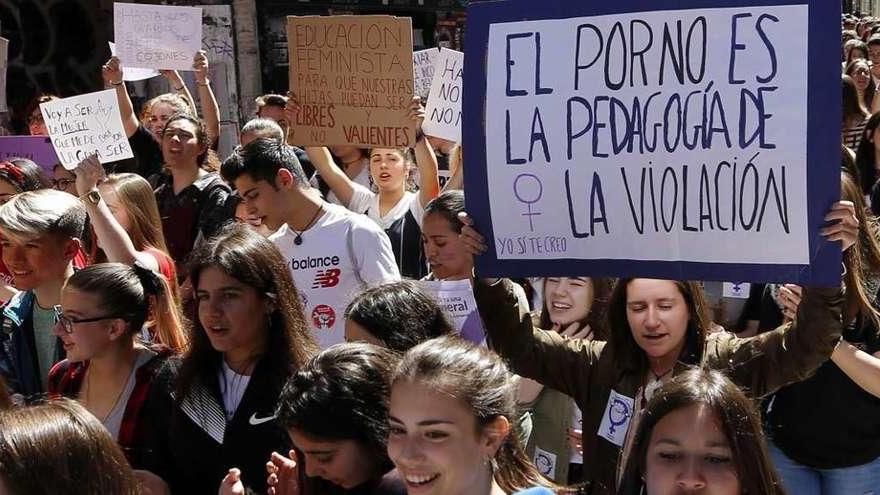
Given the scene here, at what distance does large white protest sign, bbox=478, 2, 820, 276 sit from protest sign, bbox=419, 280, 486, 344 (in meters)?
0.54

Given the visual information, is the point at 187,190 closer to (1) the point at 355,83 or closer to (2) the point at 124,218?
(1) the point at 355,83

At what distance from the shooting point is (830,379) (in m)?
3.93

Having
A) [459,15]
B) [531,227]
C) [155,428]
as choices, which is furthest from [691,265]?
[459,15]

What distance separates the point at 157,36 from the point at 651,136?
5.37 meters

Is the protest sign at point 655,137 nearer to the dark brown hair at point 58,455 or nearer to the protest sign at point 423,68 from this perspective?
the dark brown hair at point 58,455

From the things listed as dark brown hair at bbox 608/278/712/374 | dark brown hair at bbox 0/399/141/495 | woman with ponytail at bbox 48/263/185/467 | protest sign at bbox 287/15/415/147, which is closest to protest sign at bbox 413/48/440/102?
protest sign at bbox 287/15/415/147

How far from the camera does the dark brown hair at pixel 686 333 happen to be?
3.38 metres

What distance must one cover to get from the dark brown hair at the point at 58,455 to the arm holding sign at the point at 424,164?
3.52 meters

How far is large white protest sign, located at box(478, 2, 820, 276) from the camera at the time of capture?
300cm

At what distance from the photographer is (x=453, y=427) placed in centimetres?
253

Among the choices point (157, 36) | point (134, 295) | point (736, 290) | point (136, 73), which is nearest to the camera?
point (134, 295)

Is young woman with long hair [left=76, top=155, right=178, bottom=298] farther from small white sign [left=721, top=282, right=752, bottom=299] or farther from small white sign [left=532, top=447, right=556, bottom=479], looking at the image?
small white sign [left=721, top=282, right=752, bottom=299]

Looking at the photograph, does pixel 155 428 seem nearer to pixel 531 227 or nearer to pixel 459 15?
pixel 531 227

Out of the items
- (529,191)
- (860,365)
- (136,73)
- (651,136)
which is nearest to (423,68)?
(136,73)
